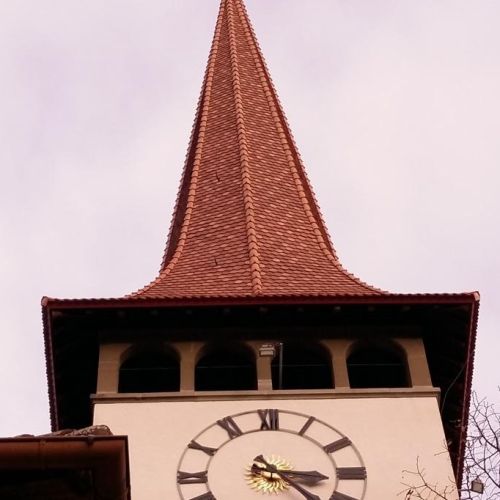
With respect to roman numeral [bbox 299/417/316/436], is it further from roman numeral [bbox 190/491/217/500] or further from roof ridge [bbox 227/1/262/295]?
roof ridge [bbox 227/1/262/295]

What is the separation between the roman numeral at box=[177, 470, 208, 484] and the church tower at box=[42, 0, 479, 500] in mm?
17

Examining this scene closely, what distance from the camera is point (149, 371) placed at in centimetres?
1667

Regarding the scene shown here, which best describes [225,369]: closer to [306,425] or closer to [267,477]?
[306,425]

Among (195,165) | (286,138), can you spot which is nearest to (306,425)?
(195,165)

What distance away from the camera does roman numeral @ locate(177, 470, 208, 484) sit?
14508 millimetres

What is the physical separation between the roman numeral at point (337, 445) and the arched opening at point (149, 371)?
7.11 ft

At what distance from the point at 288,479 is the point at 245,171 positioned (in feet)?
26.3

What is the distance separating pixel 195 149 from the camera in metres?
23.5

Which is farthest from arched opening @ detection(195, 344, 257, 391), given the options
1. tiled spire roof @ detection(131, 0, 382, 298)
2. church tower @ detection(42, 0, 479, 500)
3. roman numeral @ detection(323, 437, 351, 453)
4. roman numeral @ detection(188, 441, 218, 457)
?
roman numeral @ detection(323, 437, 351, 453)

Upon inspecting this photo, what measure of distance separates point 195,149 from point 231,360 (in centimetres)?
733

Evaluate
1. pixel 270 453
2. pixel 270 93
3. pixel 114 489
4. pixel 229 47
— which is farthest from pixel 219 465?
pixel 229 47

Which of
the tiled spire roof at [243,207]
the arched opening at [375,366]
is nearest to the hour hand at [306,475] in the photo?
the arched opening at [375,366]

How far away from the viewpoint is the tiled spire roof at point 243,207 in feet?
59.6

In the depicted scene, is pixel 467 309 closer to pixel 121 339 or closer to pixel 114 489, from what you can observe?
pixel 121 339
